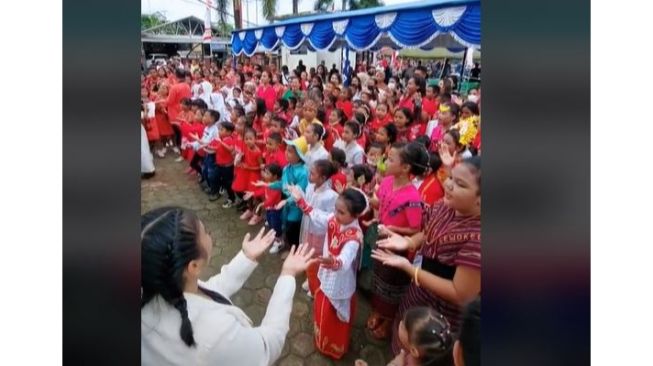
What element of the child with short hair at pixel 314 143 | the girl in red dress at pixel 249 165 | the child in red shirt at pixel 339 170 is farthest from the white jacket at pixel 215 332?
the girl in red dress at pixel 249 165

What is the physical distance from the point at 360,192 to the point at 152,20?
73 cm

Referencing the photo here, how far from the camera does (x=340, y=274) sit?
1404 millimetres

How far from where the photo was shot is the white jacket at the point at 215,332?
0.88 m

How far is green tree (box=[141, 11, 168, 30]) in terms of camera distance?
41.4 inches

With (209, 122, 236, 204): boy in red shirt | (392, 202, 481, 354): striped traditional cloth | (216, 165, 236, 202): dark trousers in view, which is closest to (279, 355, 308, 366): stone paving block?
(392, 202, 481, 354): striped traditional cloth

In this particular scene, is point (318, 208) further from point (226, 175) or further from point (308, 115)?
point (308, 115)

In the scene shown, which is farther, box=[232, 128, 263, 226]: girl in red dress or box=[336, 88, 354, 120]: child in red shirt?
box=[336, 88, 354, 120]: child in red shirt

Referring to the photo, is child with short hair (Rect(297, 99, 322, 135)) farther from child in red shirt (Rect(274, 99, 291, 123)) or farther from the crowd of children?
child in red shirt (Rect(274, 99, 291, 123))

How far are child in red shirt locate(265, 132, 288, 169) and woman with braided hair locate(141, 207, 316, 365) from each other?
3.95 feet

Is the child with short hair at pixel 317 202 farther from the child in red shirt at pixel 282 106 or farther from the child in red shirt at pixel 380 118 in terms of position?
the child in red shirt at pixel 282 106
